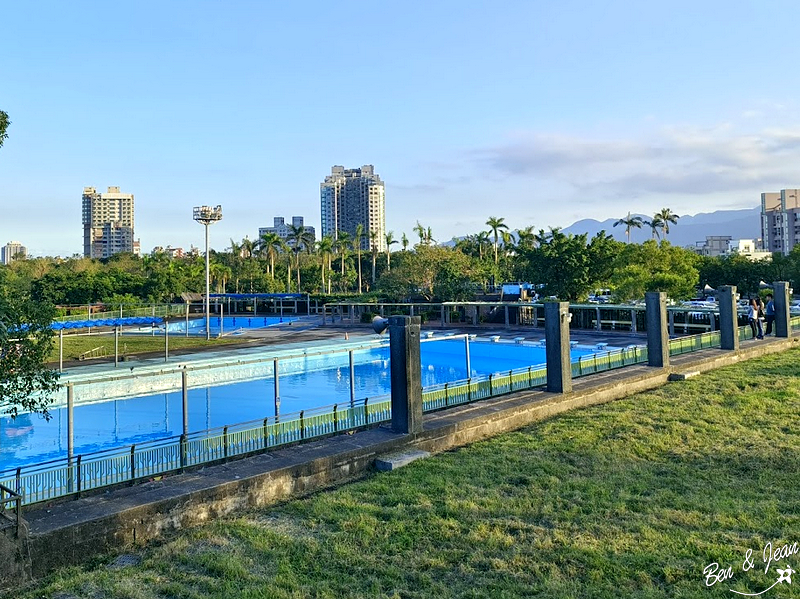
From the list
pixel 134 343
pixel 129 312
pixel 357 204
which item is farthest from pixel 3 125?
pixel 357 204

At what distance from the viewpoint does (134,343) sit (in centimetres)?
3269

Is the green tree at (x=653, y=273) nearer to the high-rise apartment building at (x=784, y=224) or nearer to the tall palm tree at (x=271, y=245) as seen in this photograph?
the tall palm tree at (x=271, y=245)

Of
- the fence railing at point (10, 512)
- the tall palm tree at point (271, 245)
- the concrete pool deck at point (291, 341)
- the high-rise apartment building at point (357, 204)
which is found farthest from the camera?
the high-rise apartment building at point (357, 204)

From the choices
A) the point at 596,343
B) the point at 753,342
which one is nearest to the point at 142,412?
the point at 596,343

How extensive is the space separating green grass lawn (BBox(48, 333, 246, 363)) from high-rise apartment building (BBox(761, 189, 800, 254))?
377ft

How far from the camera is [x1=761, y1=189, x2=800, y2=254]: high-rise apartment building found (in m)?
122

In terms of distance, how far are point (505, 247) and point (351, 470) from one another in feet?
217

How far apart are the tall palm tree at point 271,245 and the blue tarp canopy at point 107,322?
2787cm

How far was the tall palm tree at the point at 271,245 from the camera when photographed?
71.4 m

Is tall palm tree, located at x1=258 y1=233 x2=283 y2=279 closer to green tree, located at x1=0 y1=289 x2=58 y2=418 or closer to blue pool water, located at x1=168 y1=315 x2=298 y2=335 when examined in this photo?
blue pool water, located at x1=168 y1=315 x2=298 y2=335

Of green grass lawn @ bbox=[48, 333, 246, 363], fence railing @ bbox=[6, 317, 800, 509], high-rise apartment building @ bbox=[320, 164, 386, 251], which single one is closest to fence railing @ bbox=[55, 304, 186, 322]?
green grass lawn @ bbox=[48, 333, 246, 363]

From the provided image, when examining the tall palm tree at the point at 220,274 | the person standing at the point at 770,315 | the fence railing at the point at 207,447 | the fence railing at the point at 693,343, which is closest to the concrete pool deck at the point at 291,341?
the person standing at the point at 770,315

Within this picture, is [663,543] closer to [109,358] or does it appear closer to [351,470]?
[351,470]

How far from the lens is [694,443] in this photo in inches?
404
